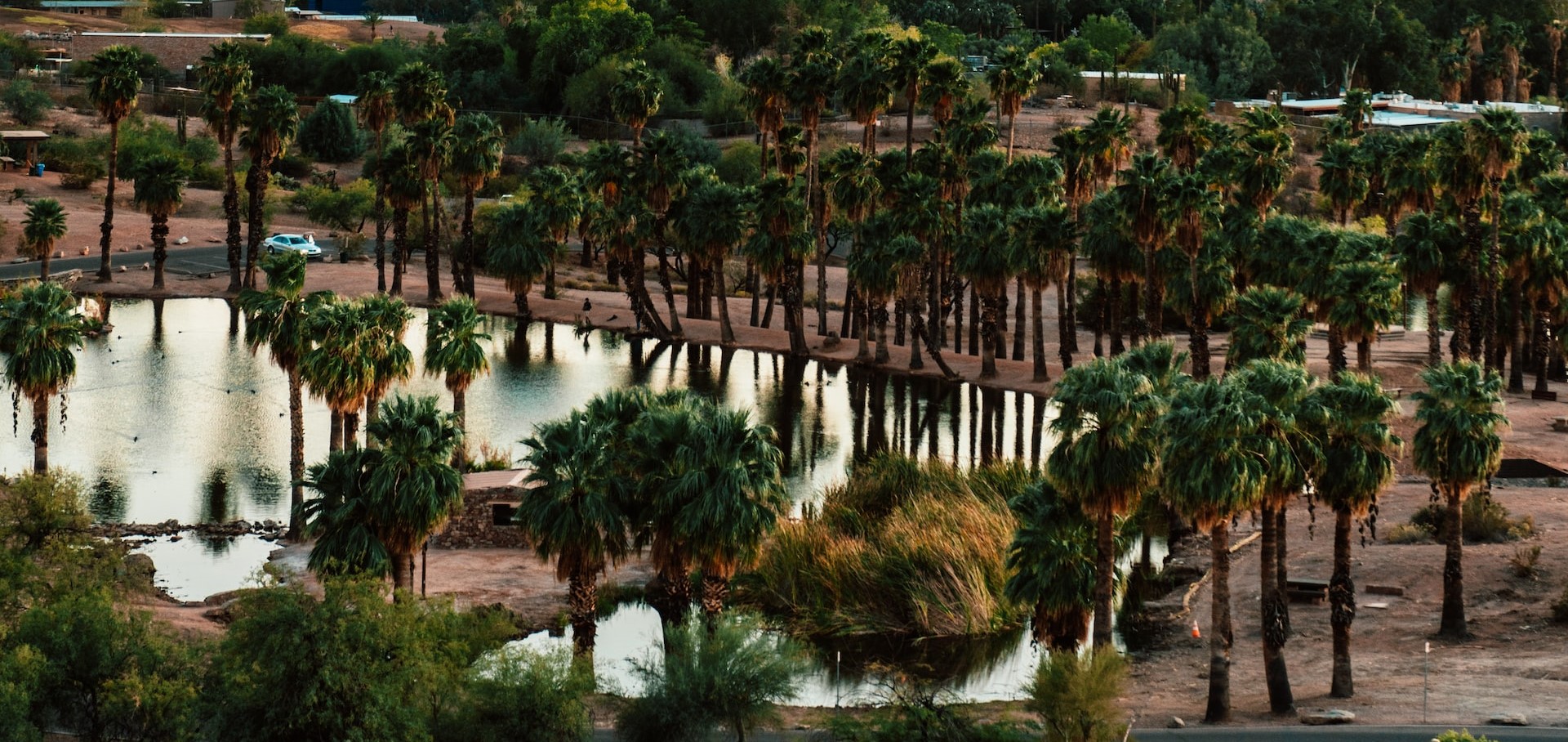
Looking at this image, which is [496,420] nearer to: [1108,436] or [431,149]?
[431,149]

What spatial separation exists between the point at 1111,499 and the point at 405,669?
1504 centimetres

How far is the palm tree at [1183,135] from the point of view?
86125 mm

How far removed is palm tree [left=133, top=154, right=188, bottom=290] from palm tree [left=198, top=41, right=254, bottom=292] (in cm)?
245

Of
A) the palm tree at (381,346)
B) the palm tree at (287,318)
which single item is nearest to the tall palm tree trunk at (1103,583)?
the palm tree at (381,346)

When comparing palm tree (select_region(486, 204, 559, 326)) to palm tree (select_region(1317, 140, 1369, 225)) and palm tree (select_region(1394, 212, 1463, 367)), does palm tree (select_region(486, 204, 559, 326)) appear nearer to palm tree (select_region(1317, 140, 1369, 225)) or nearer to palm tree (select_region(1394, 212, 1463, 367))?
palm tree (select_region(1317, 140, 1369, 225))

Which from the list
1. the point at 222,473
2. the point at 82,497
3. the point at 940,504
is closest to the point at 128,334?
the point at 222,473

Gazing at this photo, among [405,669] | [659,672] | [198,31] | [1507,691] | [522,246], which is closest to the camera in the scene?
[405,669]

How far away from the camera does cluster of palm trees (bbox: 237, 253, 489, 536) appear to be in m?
53.3

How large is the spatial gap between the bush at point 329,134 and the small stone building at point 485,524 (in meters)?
82.1

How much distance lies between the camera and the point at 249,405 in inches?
2872

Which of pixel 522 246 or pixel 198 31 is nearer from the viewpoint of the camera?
pixel 522 246

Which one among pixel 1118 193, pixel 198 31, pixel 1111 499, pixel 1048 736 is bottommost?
pixel 1048 736

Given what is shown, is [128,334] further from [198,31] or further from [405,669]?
[198,31]

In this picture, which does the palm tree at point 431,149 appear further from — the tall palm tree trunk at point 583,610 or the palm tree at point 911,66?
the tall palm tree trunk at point 583,610
